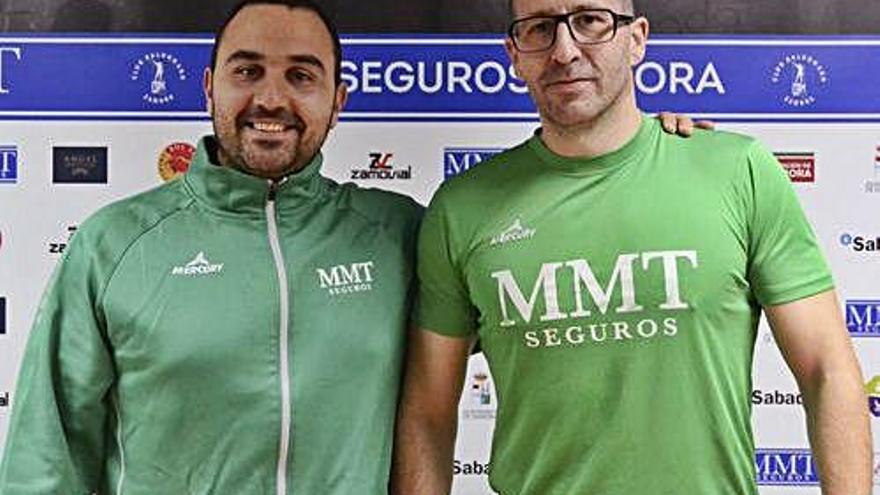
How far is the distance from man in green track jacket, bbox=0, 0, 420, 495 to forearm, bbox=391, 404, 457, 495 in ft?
0.20

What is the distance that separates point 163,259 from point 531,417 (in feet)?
1.84

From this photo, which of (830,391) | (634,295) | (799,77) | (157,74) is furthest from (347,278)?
(799,77)

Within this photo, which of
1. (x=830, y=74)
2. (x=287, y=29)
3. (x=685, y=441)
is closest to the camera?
(x=685, y=441)

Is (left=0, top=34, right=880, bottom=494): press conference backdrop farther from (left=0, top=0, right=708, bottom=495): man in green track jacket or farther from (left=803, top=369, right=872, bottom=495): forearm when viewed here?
(left=803, top=369, right=872, bottom=495): forearm

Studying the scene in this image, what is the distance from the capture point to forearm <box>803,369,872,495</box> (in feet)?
4.81

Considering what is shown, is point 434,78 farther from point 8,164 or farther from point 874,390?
point 874,390

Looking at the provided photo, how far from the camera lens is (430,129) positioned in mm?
2322

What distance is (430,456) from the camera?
5.46ft

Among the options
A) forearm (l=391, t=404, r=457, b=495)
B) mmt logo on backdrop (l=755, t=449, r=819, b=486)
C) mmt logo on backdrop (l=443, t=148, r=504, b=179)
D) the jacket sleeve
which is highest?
mmt logo on backdrop (l=443, t=148, r=504, b=179)

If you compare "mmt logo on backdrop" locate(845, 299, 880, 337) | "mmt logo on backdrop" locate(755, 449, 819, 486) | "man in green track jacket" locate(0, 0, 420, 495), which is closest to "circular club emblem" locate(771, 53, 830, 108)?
"mmt logo on backdrop" locate(845, 299, 880, 337)

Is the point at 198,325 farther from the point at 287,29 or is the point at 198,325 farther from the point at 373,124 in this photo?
the point at 373,124

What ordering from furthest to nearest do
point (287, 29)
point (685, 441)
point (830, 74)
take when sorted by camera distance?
1. point (830, 74)
2. point (287, 29)
3. point (685, 441)

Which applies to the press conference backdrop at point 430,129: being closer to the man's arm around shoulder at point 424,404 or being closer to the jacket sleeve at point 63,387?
Answer: the man's arm around shoulder at point 424,404

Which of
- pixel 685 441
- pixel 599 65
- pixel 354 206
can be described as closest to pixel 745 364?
pixel 685 441
